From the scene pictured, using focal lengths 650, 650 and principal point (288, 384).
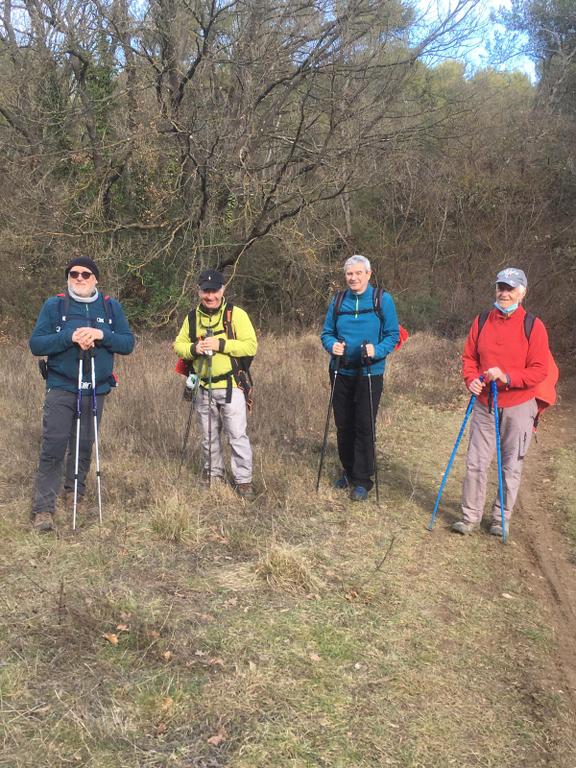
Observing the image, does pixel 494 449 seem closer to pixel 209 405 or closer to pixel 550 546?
pixel 550 546

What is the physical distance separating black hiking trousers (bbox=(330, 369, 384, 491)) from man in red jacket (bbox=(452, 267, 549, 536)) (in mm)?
910

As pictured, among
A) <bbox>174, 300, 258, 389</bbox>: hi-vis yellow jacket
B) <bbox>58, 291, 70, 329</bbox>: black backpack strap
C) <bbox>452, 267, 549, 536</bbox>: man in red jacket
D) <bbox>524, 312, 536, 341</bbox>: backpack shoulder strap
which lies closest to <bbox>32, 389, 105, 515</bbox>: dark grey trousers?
<bbox>58, 291, 70, 329</bbox>: black backpack strap

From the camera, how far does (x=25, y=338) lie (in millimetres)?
15555

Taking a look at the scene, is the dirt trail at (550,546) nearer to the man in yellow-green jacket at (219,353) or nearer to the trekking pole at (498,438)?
the trekking pole at (498,438)

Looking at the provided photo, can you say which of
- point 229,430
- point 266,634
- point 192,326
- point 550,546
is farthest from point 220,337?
point 550,546

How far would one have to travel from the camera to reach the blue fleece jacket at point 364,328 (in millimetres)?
5652

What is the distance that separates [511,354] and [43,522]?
12.5 feet

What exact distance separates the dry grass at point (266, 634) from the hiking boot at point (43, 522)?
10 centimetres

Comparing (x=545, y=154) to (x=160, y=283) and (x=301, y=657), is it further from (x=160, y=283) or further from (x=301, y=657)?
(x=301, y=657)

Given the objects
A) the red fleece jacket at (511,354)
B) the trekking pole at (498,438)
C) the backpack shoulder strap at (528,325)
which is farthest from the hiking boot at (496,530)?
the backpack shoulder strap at (528,325)

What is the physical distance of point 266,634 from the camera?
371 centimetres

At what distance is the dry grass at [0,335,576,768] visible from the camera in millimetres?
2928

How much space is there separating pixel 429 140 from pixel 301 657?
1274 centimetres

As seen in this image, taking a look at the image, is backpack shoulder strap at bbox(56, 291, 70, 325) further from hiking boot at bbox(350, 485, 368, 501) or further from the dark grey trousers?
hiking boot at bbox(350, 485, 368, 501)
